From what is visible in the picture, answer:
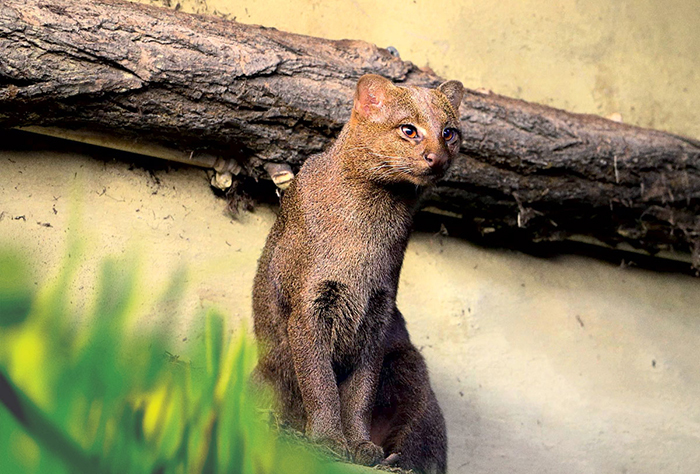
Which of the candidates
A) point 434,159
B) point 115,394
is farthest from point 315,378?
point 115,394

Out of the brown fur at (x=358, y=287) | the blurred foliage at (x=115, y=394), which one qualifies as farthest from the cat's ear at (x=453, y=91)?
the blurred foliage at (x=115, y=394)

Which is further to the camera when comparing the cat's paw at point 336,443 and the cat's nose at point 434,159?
the cat's nose at point 434,159

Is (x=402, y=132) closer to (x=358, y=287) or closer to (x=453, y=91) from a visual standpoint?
(x=453, y=91)

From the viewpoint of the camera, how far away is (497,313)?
232 inches

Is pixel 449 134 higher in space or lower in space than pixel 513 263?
lower

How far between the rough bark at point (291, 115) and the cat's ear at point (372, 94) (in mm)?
1076

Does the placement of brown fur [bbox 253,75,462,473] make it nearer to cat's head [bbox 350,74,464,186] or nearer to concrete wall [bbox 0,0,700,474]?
cat's head [bbox 350,74,464,186]

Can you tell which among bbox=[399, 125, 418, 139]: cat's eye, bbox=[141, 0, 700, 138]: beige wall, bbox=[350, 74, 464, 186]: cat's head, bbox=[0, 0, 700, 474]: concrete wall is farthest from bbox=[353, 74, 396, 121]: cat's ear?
bbox=[141, 0, 700, 138]: beige wall

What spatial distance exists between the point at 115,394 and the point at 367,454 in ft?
8.15

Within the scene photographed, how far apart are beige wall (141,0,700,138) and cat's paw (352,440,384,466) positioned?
3285 mm

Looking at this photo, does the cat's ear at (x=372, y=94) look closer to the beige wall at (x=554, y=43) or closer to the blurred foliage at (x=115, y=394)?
the beige wall at (x=554, y=43)

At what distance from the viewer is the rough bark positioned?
4.27 m

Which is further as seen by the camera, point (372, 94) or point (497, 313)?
point (497, 313)

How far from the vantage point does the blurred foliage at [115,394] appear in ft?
2.94
